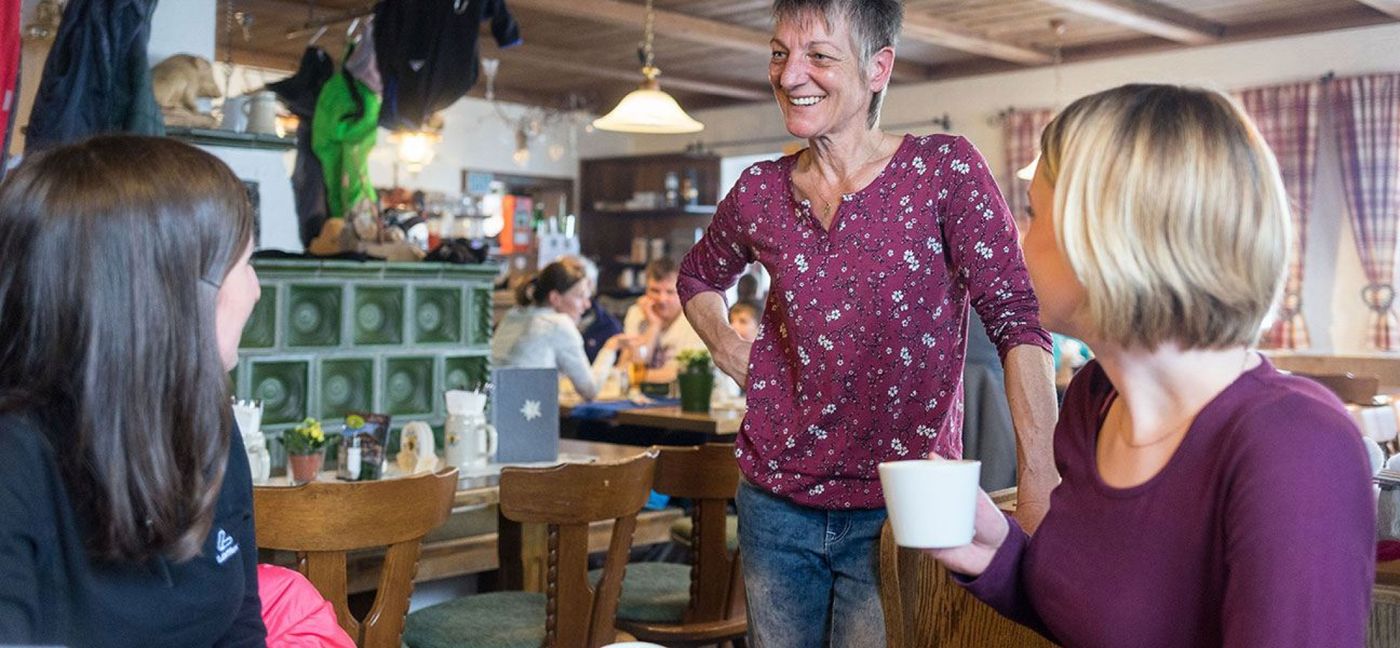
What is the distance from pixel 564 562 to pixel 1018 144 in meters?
7.25

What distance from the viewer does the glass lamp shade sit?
228 inches

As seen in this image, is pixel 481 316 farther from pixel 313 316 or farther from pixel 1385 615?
Result: pixel 1385 615

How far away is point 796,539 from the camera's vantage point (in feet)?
6.72

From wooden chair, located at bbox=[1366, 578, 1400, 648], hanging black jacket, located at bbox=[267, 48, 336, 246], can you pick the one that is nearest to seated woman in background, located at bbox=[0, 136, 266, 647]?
wooden chair, located at bbox=[1366, 578, 1400, 648]

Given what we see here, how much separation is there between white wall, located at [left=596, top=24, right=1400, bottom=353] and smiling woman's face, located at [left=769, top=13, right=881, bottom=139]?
6744 mm

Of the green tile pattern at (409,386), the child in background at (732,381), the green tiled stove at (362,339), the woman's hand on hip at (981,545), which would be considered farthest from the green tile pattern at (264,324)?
the woman's hand on hip at (981,545)

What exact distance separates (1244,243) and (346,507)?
1827mm

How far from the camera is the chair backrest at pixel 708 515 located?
3.25m

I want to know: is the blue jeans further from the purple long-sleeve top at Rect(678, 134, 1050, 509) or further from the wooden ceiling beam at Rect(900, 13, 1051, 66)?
the wooden ceiling beam at Rect(900, 13, 1051, 66)

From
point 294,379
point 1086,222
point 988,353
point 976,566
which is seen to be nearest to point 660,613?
point 988,353

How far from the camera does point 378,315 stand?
4.16 meters

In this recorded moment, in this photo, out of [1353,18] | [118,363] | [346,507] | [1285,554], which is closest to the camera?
[1285,554]

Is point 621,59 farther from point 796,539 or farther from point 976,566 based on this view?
point 976,566

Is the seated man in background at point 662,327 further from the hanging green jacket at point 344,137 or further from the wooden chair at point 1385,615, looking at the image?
the wooden chair at point 1385,615
